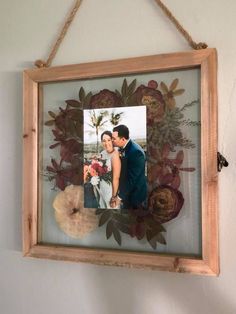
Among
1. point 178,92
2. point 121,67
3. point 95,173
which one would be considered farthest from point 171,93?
point 95,173

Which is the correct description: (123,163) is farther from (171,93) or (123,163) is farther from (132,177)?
(171,93)

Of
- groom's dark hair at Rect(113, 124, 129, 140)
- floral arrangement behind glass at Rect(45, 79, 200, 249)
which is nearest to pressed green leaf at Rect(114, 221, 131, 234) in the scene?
floral arrangement behind glass at Rect(45, 79, 200, 249)

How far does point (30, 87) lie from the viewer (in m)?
0.75

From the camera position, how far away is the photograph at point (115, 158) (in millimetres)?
665

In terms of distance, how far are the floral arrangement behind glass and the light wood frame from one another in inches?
1.2

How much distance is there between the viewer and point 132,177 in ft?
2.19

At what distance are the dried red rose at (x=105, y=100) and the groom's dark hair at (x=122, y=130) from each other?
46 millimetres

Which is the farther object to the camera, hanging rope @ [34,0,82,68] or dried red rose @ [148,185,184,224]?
hanging rope @ [34,0,82,68]

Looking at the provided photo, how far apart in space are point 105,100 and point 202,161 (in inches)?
9.2

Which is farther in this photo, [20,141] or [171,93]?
[20,141]

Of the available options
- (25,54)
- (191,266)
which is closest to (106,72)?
(25,54)

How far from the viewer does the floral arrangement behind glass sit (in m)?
0.65

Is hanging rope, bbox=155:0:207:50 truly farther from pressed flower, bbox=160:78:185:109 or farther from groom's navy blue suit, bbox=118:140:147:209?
groom's navy blue suit, bbox=118:140:147:209

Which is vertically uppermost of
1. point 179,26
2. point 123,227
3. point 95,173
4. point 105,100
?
point 179,26
